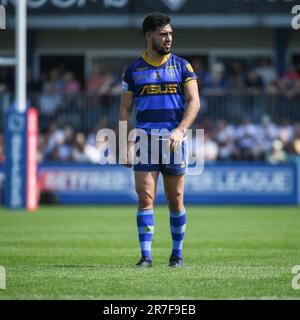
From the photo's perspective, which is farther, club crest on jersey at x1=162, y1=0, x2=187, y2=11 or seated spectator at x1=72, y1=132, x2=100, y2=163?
club crest on jersey at x1=162, y1=0, x2=187, y2=11

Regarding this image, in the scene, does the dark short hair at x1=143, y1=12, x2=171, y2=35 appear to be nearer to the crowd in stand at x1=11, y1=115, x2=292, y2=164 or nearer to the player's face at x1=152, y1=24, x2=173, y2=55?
the player's face at x1=152, y1=24, x2=173, y2=55

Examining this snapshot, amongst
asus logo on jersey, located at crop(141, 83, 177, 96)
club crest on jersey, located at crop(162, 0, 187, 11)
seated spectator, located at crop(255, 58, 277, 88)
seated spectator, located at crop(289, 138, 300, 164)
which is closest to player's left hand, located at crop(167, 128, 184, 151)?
asus logo on jersey, located at crop(141, 83, 177, 96)

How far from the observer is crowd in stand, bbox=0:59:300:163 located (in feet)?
79.5

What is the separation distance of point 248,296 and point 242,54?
22.3m

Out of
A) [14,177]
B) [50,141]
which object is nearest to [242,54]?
[50,141]

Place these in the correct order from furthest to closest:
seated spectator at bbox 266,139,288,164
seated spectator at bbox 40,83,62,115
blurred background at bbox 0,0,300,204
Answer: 1. seated spectator at bbox 40,83,62,115
2. blurred background at bbox 0,0,300,204
3. seated spectator at bbox 266,139,288,164

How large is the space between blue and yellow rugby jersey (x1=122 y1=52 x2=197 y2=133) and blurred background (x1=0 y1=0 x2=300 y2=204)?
556 inches

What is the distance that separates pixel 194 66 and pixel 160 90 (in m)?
18.4

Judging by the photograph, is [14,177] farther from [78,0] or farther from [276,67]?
[276,67]

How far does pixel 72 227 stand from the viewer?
15938mm

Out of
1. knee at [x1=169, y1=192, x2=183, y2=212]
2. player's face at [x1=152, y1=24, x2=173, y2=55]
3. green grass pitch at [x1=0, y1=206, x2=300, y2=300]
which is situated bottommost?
green grass pitch at [x1=0, y1=206, x2=300, y2=300]

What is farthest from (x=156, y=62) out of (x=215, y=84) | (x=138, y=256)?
(x=215, y=84)

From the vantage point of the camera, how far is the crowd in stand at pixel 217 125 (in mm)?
24234

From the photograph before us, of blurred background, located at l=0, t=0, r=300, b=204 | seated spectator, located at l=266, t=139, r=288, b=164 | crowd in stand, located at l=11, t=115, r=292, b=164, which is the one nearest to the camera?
seated spectator, located at l=266, t=139, r=288, b=164
